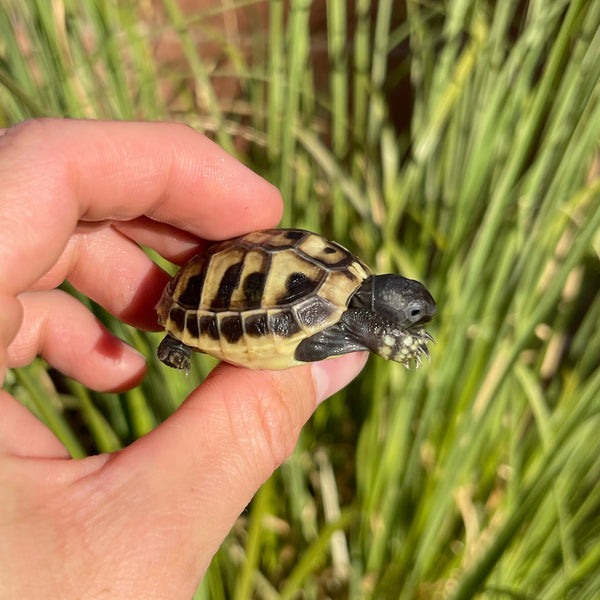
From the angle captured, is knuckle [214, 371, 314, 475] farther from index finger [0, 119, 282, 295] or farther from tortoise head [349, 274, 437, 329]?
index finger [0, 119, 282, 295]

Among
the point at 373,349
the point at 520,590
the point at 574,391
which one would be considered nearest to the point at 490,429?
the point at 574,391

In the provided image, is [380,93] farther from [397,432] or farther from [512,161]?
[397,432]

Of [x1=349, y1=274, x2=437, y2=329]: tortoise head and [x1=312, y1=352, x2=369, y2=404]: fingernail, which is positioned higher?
[x1=349, y1=274, x2=437, y2=329]: tortoise head

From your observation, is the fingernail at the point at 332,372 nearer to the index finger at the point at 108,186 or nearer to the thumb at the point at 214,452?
the thumb at the point at 214,452

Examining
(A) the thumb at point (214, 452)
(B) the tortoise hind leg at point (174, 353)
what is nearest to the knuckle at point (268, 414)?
(A) the thumb at point (214, 452)

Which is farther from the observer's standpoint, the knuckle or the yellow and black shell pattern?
the yellow and black shell pattern

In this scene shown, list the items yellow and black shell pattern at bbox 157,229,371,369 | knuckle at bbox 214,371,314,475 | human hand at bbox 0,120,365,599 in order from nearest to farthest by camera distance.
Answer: human hand at bbox 0,120,365,599 < knuckle at bbox 214,371,314,475 < yellow and black shell pattern at bbox 157,229,371,369

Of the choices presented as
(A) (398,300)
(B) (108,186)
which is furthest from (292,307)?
(B) (108,186)

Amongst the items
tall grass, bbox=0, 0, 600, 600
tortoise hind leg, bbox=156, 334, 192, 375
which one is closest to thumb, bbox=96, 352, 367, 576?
tortoise hind leg, bbox=156, 334, 192, 375

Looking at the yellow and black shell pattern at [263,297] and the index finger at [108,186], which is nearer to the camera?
the index finger at [108,186]

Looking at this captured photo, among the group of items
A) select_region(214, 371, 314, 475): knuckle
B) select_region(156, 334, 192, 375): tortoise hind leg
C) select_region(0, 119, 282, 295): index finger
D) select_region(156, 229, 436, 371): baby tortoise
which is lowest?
select_region(156, 334, 192, 375): tortoise hind leg
